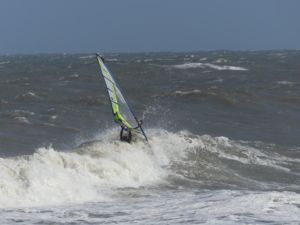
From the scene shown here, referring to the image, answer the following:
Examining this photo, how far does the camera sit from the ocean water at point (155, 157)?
409 inches

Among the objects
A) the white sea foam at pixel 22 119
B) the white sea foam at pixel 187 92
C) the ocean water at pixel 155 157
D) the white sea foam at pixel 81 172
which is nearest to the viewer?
the ocean water at pixel 155 157

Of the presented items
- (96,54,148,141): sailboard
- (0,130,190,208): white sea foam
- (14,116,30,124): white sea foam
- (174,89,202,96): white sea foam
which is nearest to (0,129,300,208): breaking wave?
(0,130,190,208): white sea foam

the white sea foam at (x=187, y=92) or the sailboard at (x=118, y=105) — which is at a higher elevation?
the sailboard at (x=118, y=105)

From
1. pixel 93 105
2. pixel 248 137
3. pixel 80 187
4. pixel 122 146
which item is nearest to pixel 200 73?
pixel 93 105

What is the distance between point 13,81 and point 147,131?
1997 cm

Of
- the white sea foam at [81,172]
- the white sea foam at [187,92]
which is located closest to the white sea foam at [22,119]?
the white sea foam at [81,172]

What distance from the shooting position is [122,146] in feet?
53.5

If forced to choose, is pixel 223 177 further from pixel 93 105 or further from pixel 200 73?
pixel 200 73

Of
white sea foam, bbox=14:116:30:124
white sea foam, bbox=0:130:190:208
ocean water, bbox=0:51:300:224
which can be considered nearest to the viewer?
ocean water, bbox=0:51:300:224

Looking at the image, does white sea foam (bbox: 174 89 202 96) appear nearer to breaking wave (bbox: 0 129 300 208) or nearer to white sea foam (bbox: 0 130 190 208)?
breaking wave (bbox: 0 129 300 208)

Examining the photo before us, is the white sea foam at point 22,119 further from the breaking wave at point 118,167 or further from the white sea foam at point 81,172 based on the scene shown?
the white sea foam at point 81,172

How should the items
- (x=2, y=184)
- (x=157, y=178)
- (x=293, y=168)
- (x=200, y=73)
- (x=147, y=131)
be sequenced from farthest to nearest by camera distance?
(x=200, y=73), (x=147, y=131), (x=293, y=168), (x=157, y=178), (x=2, y=184)

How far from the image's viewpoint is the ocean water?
1040cm

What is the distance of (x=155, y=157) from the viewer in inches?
659
